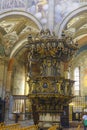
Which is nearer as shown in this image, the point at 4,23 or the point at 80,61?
the point at 4,23

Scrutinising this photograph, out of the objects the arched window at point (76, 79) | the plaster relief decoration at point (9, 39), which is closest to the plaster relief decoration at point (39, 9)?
the plaster relief decoration at point (9, 39)

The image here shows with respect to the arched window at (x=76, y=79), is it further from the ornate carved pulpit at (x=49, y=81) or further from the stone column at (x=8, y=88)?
the ornate carved pulpit at (x=49, y=81)

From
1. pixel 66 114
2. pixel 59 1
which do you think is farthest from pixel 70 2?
pixel 66 114

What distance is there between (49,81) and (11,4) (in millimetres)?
5833

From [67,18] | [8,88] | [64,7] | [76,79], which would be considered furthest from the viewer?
[76,79]

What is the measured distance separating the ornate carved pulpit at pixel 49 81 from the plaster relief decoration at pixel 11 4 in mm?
3518

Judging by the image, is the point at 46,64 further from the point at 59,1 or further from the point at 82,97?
the point at 82,97

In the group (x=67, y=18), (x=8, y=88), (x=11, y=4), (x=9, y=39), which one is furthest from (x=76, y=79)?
(x=11, y=4)

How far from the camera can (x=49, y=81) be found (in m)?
10.2

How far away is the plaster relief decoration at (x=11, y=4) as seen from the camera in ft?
44.3

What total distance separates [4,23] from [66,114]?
7.34 meters

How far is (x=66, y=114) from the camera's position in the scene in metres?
14.3

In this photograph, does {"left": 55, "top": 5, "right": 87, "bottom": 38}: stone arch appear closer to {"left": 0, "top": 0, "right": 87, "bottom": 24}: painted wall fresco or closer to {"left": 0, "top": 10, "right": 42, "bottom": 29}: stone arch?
{"left": 0, "top": 0, "right": 87, "bottom": 24}: painted wall fresco

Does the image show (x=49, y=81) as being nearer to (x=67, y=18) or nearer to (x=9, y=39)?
(x=67, y=18)
